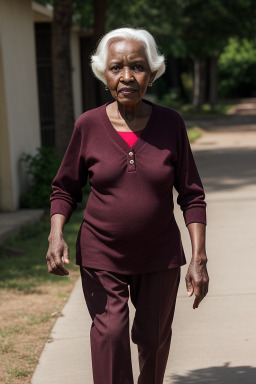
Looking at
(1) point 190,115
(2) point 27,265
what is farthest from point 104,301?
(1) point 190,115

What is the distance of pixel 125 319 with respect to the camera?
327 cm

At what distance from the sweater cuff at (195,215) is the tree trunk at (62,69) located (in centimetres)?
916

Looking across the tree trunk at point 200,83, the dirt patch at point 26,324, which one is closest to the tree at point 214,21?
the tree trunk at point 200,83

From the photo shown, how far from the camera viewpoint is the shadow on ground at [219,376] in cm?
432

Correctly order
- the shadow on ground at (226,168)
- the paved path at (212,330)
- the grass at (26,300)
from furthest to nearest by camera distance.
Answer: the shadow on ground at (226,168)
the grass at (26,300)
the paved path at (212,330)

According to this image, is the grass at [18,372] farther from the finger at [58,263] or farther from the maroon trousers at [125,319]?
the finger at [58,263]

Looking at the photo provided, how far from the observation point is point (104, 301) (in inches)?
128

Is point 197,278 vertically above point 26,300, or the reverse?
point 197,278

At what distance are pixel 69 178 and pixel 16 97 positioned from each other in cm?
794

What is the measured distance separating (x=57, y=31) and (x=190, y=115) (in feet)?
80.5

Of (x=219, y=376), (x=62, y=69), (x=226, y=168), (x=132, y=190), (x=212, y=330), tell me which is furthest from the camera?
(x=226, y=168)

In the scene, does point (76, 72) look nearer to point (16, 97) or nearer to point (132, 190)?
point (16, 97)

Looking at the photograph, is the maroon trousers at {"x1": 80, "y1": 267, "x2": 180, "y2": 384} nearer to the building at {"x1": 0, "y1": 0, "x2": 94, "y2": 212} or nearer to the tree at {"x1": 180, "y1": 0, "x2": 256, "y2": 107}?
the building at {"x1": 0, "y1": 0, "x2": 94, "y2": 212}

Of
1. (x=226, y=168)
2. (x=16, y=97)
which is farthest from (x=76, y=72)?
(x=16, y=97)
